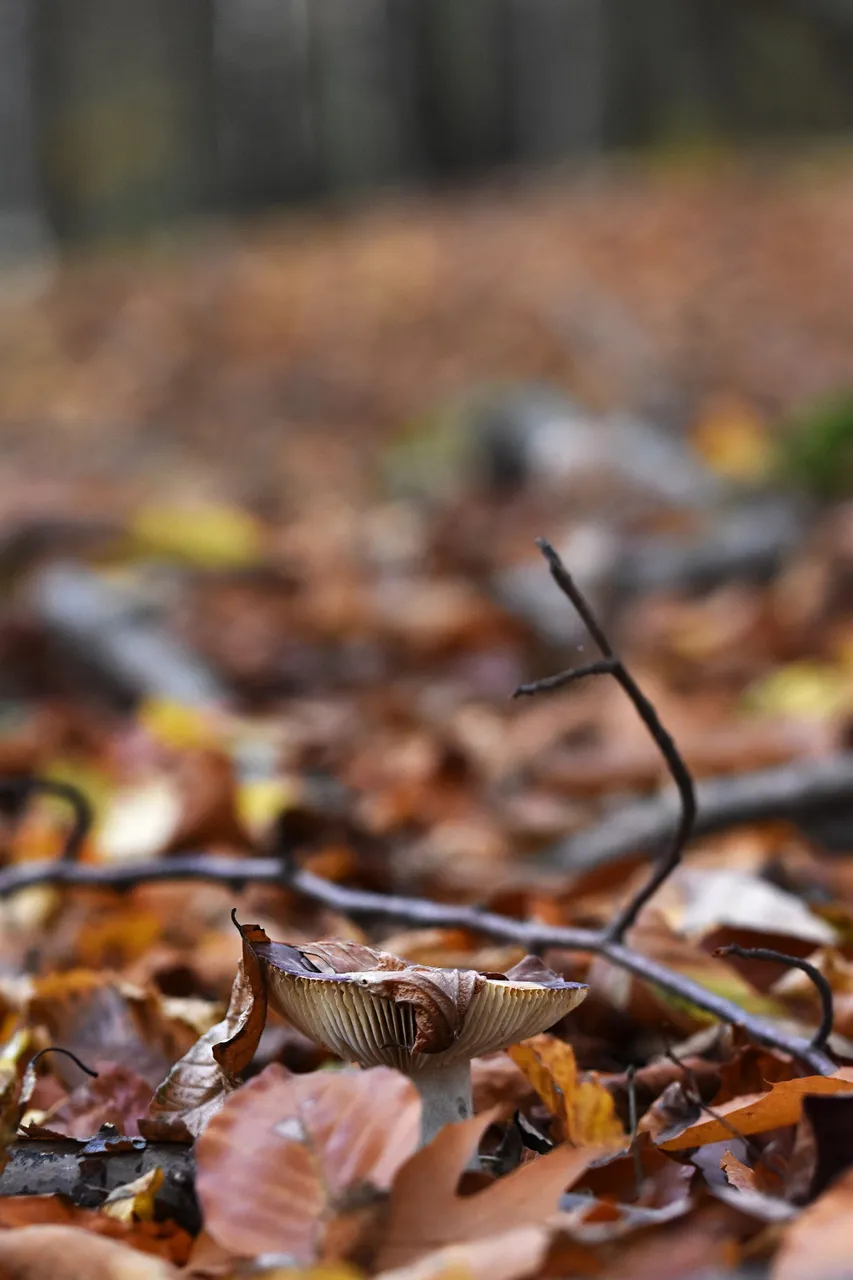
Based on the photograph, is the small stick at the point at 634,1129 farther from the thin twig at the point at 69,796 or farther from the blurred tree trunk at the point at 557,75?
the blurred tree trunk at the point at 557,75

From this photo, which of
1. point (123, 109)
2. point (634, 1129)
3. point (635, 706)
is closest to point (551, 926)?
point (635, 706)

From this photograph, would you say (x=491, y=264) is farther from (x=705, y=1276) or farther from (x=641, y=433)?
(x=705, y=1276)

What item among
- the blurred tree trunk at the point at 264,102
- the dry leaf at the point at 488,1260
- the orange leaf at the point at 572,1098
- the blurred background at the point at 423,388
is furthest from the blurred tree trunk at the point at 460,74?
the dry leaf at the point at 488,1260

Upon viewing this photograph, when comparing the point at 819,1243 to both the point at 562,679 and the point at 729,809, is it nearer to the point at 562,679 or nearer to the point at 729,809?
the point at 562,679

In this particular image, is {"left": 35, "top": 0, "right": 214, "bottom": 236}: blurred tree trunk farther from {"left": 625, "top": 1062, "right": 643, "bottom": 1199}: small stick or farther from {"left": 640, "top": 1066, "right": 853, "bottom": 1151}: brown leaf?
{"left": 640, "top": 1066, "right": 853, "bottom": 1151}: brown leaf

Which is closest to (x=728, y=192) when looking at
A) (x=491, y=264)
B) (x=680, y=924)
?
(x=491, y=264)

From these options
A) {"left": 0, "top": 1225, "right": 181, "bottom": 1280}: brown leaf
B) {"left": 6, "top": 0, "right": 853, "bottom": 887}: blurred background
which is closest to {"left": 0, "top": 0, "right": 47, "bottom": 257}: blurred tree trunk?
{"left": 6, "top": 0, "right": 853, "bottom": 887}: blurred background
